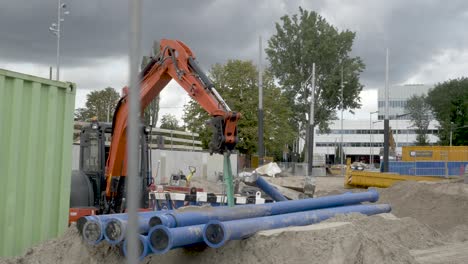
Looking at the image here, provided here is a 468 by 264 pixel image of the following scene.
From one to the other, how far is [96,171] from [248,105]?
43197mm

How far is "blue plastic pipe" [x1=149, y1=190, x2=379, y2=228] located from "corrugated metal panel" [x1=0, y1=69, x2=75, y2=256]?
1.62 metres

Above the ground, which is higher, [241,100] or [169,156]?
[241,100]

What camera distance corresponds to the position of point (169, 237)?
6617 millimetres

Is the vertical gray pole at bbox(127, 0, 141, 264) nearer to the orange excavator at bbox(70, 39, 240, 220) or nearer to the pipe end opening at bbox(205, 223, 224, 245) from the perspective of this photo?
the pipe end opening at bbox(205, 223, 224, 245)

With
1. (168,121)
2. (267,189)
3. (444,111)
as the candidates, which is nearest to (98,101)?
(168,121)

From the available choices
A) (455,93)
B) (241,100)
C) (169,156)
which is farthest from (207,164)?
(455,93)

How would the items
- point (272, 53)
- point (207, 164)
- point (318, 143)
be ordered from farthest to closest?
point (318, 143)
point (272, 53)
point (207, 164)

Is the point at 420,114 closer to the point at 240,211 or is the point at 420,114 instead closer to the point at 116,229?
the point at 240,211

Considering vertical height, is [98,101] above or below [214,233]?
above

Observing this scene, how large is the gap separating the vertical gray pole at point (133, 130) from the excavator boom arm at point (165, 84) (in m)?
7.99

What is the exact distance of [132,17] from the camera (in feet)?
8.41

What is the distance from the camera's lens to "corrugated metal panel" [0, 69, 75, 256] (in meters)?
7.28

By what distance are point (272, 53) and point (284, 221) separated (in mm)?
56628

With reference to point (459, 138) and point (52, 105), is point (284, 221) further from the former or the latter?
point (459, 138)
